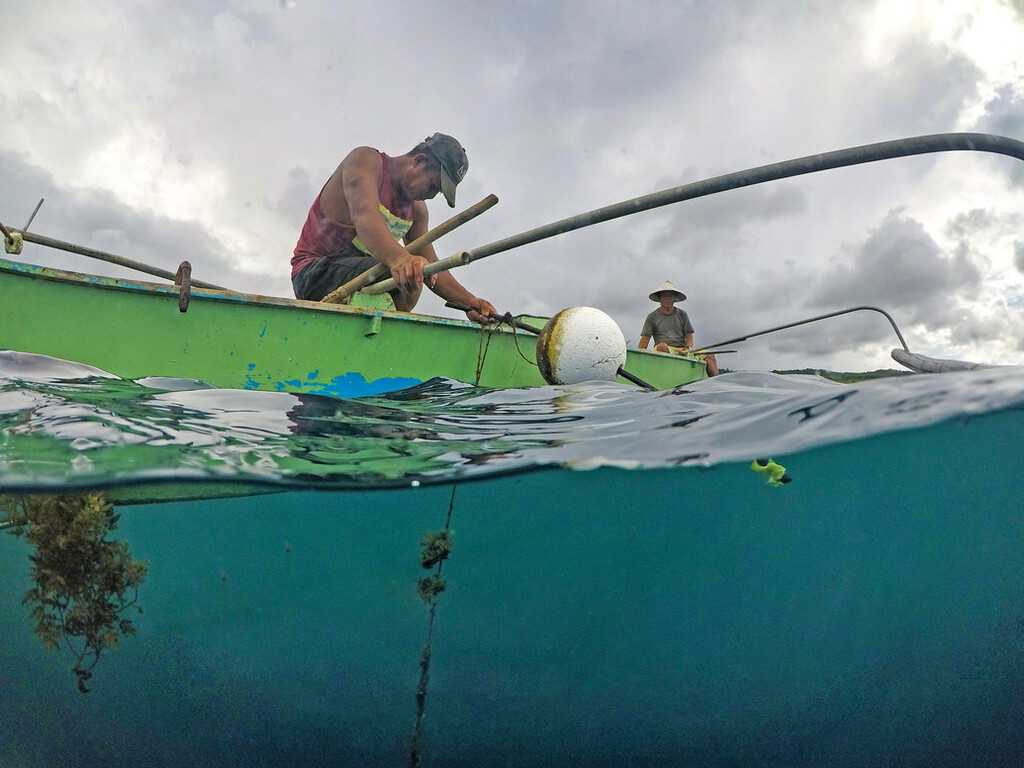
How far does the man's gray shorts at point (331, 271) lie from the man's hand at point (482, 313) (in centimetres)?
120

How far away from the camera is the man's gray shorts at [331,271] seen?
697 centimetres

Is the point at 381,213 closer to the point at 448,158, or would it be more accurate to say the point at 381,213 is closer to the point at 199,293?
the point at 448,158

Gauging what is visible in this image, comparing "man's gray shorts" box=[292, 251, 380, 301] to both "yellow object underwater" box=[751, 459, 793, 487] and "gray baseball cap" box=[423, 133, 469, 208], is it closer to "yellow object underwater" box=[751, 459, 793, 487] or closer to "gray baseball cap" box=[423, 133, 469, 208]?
"gray baseball cap" box=[423, 133, 469, 208]

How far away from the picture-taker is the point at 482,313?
6.80m

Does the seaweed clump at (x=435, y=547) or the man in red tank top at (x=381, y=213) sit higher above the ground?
the man in red tank top at (x=381, y=213)

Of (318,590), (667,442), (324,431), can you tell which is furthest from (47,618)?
(667,442)

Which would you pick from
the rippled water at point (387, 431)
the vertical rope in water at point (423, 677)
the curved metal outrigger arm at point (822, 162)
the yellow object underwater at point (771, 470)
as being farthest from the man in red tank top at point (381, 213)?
the yellow object underwater at point (771, 470)

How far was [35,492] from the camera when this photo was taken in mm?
3367

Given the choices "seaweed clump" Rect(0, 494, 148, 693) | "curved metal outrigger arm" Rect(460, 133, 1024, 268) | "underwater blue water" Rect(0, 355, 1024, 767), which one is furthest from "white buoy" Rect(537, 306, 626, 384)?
"seaweed clump" Rect(0, 494, 148, 693)

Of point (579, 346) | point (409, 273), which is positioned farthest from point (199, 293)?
point (579, 346)

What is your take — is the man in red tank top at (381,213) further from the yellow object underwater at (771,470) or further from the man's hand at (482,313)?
the yellow object underwater at (771,470)

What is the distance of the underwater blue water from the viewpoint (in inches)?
134

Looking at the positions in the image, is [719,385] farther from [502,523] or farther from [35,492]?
[35,492]

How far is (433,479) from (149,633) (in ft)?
6.56
